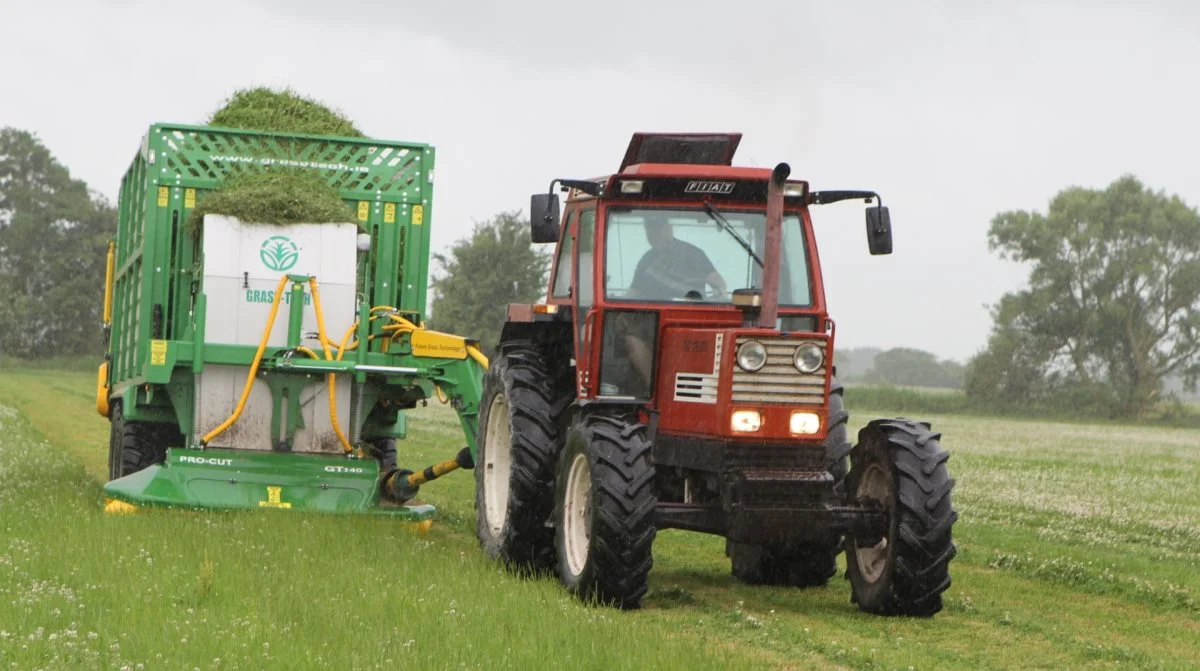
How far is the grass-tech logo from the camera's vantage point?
14.5 meters

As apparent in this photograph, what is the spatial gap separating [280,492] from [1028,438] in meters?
35.1

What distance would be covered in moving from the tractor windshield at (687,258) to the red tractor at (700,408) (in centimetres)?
1

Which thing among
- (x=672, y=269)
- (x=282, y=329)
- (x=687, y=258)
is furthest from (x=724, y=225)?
(x=282, y=329)

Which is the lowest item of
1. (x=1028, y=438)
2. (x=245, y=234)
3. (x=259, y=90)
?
(x=1028, y=438)

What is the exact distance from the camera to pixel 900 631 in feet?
31.4

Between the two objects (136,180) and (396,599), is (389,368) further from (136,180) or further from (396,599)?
(396,599)

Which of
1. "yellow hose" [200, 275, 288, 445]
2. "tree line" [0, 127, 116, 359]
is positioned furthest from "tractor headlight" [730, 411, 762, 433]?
"tree line" [0, 127, 116, 359]

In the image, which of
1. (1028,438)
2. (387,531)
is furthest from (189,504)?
(1028,438)

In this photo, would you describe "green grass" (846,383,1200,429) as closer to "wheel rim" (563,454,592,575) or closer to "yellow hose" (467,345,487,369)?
"yellow hose" (467,345,487,369)

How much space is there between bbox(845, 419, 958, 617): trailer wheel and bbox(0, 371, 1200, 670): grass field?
17 centimetres

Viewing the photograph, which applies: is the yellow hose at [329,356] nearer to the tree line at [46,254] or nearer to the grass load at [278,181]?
the grass load at [278,181]

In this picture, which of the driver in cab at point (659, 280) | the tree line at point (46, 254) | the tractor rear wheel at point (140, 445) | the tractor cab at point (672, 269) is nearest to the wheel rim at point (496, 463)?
the tractor cab at point (672, 269)

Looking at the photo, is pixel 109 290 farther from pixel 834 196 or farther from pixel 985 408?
pixel 985 408

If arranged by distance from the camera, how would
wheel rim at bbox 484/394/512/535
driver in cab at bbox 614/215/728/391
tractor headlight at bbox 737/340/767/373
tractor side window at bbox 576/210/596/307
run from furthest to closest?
wheel rim at bbox 484/394/512/535, tractor side window at bbox 576/210/596/307, driver in cab at bbox 614/215/728/391, tractor headlight at bbox 737/340/767/373
